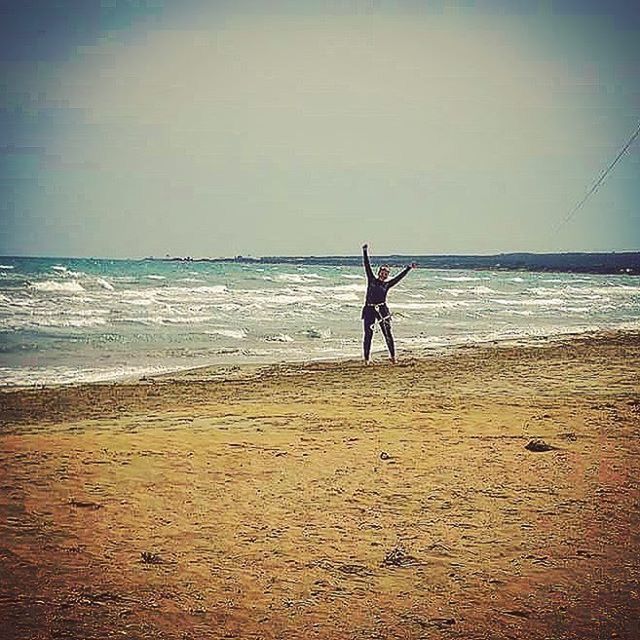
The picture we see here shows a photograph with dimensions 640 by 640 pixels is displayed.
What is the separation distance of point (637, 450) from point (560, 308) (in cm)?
2046

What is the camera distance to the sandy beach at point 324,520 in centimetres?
309

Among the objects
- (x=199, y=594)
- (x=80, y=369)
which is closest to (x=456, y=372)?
(x=80, y=369)

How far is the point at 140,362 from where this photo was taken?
1214 cm

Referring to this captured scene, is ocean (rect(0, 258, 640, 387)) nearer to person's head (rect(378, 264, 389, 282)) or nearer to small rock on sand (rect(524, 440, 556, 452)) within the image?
person's head (rect(378, 264, 389, 282))

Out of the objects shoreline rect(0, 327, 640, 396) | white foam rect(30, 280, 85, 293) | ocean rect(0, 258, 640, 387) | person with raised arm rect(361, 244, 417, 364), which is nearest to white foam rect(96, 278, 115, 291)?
ocean rect(0, 258, 640, 387)

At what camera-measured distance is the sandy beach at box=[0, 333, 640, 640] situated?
309cm

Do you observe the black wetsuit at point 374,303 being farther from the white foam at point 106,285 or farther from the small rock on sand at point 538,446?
the white foam at point 106,285

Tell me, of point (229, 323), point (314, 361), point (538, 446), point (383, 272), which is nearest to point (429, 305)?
point (229, 323)

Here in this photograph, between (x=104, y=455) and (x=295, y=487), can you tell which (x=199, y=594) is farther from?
(x=104, y=455)

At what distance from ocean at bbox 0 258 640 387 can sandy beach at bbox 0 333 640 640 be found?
4.77 meters

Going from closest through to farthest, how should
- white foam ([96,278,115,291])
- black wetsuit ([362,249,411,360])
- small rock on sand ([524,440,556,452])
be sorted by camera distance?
1. small rock on sand ([524,440,556,452])
2. black wetsuit ([362,249,411,360])
3. white foam ([96,278,115,291])

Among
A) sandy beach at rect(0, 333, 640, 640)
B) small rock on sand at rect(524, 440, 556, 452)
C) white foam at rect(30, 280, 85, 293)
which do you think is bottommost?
sandy beach at rect(0, 333, 640, 640)

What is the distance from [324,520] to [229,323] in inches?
568

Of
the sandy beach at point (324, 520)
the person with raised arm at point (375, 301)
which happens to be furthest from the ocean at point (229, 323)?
the sandy beach at point (324, 520)
